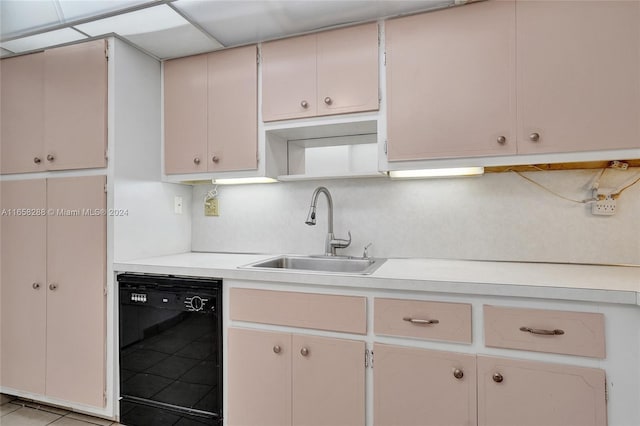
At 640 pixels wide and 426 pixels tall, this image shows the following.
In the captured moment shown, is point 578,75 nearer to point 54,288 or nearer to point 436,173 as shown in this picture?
point 436,173

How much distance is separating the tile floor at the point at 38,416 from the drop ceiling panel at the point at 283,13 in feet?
7.65

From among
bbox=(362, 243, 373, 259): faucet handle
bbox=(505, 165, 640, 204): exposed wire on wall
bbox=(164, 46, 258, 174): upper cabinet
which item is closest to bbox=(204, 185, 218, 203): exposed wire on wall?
bbox=(164, 46, 258, 174): upper cabinet

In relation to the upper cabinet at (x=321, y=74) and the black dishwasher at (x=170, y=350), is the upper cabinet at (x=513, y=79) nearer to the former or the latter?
the upper cabinet at (x=321, y=74)

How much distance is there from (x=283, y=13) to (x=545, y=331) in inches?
72.7

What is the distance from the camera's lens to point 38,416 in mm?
2012

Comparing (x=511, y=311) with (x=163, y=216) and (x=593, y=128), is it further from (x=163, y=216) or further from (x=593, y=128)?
(x=163, y=216)

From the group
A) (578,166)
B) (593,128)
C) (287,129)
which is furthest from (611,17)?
(287,129)

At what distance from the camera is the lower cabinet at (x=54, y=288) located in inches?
74.9

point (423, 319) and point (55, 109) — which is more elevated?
point (55, 109)

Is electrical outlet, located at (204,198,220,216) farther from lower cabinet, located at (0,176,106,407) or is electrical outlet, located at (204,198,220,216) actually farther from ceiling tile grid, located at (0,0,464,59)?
ceiling tile grid, located at (0,0,464,59)

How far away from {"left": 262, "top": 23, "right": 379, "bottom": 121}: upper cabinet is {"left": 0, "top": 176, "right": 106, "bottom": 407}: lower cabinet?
3.79 ft

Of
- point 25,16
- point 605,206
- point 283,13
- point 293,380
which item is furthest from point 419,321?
point 25,16

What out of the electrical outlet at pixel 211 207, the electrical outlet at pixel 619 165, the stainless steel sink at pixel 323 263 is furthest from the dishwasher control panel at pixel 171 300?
the electrical outlet at pixel 619 165

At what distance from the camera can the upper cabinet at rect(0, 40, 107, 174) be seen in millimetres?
1925
